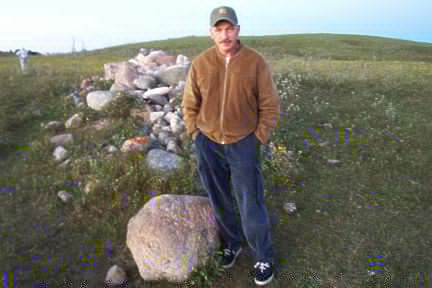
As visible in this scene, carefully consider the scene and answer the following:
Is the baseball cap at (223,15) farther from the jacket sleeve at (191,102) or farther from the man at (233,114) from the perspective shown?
the jacket sleeve at (191,102)

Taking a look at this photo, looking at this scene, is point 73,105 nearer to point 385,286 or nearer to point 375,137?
point 375,137

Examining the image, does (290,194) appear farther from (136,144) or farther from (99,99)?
(99,99)

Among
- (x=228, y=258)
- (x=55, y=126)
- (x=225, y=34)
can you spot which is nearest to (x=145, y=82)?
(x=55, y=126)

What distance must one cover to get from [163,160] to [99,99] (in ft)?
13.0

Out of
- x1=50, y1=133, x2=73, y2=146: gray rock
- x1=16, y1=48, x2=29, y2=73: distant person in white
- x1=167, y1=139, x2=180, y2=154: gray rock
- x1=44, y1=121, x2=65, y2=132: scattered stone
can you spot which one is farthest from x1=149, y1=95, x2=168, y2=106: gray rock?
x1=16, y1=48, x2=29, y2=73: distant person in white

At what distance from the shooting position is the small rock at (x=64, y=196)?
777 centimetres

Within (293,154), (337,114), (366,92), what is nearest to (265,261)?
(293,154)

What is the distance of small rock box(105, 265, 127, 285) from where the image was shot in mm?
5816

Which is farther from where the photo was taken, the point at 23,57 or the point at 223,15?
the point at 23,57

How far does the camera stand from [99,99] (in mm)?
10875

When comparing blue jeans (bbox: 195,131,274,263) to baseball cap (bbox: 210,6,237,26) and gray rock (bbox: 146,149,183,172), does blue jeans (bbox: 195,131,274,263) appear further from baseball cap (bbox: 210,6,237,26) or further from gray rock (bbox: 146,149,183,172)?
gray rock (bbox: 146,149,183,172)

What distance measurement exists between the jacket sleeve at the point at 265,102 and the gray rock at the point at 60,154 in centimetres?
611

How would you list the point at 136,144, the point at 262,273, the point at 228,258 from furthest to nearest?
the point at 136,144, the point at 228,258, the point at 262,273

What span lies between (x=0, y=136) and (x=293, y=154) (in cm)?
788
